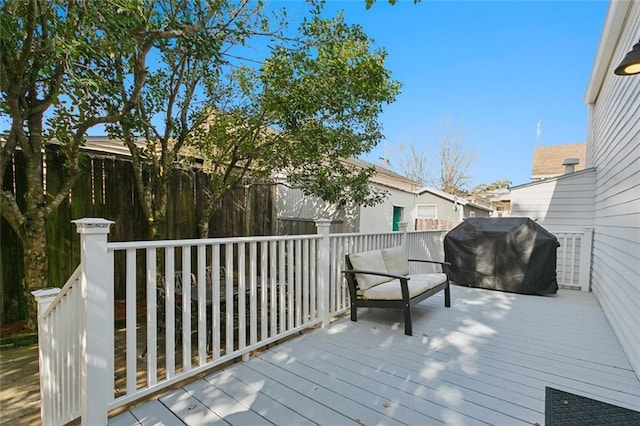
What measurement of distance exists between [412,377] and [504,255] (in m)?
3.80

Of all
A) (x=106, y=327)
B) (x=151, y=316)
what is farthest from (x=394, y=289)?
(x=106, y=327)

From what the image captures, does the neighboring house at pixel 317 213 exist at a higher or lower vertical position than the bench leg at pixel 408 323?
higher

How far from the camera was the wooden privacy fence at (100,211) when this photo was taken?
349cm

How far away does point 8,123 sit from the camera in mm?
3371

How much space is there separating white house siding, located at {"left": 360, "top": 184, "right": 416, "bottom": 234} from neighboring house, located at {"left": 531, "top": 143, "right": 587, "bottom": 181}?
18.0ft

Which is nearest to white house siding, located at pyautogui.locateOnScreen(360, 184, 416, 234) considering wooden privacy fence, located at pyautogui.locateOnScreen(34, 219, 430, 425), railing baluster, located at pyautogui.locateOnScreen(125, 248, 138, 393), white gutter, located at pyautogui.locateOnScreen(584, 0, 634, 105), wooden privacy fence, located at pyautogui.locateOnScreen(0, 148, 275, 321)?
wooden privacy fence, located at pyautogui.locateOnScreen(0, 148, 275, 321)

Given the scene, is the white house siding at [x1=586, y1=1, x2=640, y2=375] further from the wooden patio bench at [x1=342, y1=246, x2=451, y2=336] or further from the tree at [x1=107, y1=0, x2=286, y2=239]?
the tree at [x1=107, y1=0, x2=286, y2=239]

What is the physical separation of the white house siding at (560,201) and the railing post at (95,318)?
25.7 ft

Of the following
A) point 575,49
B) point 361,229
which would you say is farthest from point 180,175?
point 575,49

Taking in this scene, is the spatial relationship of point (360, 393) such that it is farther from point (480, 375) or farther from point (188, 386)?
point (188, 386)

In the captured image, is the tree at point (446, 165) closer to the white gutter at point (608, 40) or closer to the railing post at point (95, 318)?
the white gutter at point (608, 40)

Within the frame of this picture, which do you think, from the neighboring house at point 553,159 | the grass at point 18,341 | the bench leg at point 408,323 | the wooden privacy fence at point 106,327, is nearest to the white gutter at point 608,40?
the bench leg at point 408,323

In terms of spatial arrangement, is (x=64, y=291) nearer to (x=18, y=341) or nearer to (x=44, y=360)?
(x=44, y=360)

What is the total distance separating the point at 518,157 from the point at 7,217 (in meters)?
25.1
